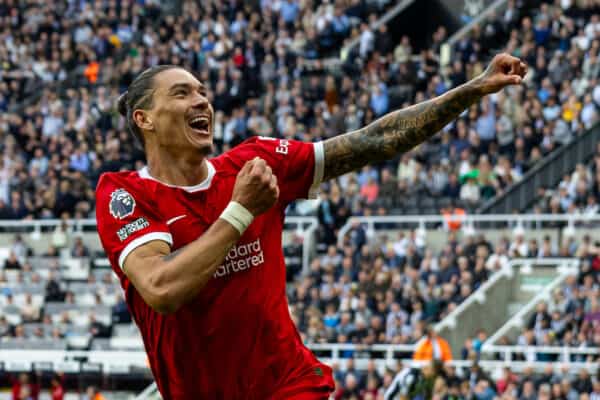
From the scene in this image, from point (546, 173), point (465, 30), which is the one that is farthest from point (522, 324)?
point (465, 30)

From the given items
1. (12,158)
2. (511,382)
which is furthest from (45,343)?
(511,382)

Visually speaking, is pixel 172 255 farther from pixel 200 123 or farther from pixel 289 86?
pixel 289 86

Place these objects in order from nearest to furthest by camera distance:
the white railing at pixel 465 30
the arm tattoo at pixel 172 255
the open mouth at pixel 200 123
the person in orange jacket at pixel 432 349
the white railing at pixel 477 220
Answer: the arm tattoo at pixel 172 255 < the open mouth at pixel 200 123 < the person in orange jacket at pixel 432 349 < the white railing at pixel 477 220 < the white railing at pixel 465 30

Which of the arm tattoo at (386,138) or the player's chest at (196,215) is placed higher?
the arm tattoo at (386,138)

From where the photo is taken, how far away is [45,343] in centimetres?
2450

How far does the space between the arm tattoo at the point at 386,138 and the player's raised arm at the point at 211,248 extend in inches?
40.6

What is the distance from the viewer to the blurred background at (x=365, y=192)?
19.9 meters

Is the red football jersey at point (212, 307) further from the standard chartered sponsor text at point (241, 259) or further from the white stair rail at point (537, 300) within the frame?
the white stair rail at point (537, 300)

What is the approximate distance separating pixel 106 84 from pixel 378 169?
26.5 feet

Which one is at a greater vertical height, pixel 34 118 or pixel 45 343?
pixel 34 118

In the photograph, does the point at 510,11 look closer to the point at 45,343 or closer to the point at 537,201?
the point at 537,201

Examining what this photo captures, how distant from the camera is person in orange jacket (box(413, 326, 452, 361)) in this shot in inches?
747

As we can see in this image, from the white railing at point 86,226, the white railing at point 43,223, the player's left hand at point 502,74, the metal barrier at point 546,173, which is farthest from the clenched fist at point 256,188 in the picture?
the white railing at point 43,223

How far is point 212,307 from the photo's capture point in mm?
6410
